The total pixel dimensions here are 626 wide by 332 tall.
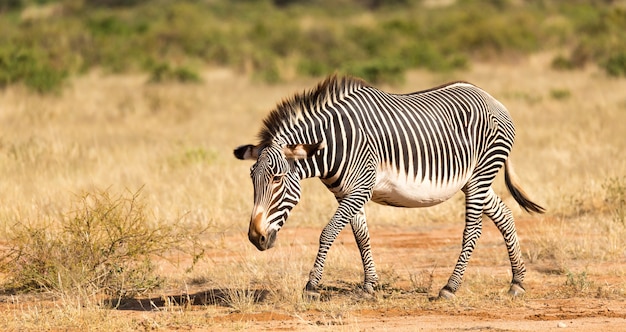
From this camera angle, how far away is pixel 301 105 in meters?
7.16

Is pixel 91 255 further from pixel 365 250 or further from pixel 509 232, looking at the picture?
pixel 509 232

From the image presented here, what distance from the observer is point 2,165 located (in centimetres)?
1238

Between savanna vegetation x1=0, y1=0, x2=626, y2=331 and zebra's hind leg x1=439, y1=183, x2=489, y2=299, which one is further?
zebra's hind leg x1=439, y1=183, x2=489, y2=299

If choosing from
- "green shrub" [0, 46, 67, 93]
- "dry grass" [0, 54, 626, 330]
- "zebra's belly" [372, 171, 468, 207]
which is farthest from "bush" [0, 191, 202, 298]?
"green shrub" [0, 46, 67, 93]

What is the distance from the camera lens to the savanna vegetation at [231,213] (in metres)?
7.12

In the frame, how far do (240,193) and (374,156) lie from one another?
455 centimetres

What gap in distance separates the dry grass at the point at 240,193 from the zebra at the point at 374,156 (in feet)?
1.86

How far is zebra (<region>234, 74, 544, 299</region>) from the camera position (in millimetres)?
6789

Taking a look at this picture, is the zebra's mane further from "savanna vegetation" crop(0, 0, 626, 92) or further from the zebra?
"savanna vegetation" crop(0, 0, 626, 92)

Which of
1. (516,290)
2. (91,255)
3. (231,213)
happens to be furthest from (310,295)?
(231,213)

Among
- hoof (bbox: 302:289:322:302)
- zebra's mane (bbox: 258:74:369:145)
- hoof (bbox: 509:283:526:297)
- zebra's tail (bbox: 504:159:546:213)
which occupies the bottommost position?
hoof (bbox: 509:283:526:297)

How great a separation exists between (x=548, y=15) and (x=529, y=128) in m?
35.8

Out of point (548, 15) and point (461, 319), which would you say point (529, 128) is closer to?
point (461, 319)

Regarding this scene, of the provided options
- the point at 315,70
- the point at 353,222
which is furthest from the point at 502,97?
the point at 353,222
